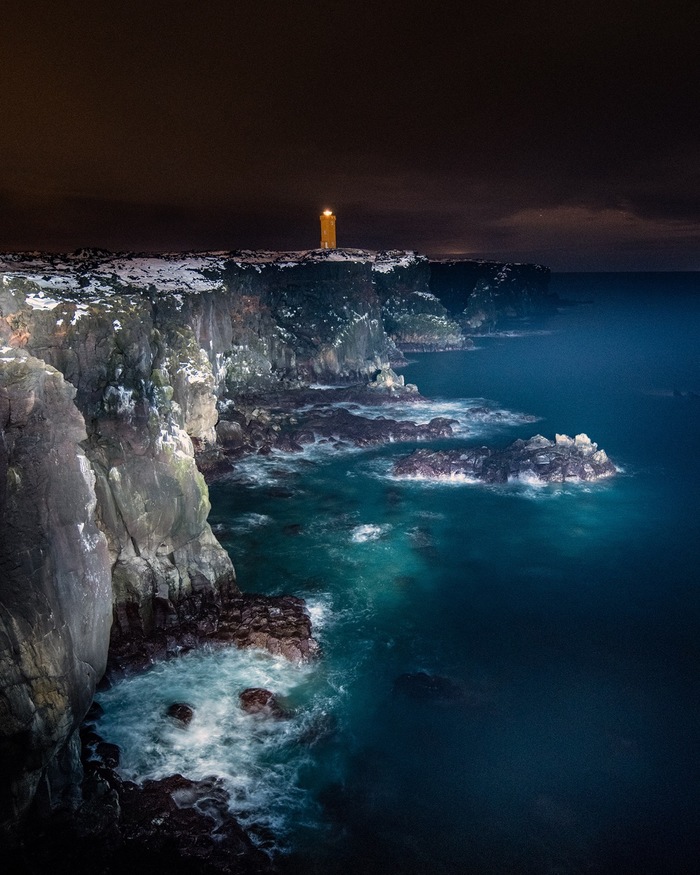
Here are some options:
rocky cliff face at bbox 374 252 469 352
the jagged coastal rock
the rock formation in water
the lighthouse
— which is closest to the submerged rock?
the rock formation in water

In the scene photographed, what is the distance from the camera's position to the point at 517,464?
2158 inches

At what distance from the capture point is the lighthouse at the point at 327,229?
13925 cm

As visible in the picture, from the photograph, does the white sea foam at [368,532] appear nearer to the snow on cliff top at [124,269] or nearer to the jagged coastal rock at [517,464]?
the jagged coastal rock at [517,464]

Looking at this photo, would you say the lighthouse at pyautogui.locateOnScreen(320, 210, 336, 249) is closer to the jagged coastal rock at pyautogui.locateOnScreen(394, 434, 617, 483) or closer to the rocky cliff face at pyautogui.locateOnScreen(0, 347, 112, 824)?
the jagged coastal rock at pyautogui.locateOnScreen(394, 434, 617, 483)

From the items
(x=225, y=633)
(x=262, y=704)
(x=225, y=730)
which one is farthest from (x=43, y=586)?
(x=225, y=633)

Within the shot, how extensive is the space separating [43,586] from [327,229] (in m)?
134

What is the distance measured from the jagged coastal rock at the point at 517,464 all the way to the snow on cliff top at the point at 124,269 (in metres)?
30.3

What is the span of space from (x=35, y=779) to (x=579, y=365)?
12433 centimetres

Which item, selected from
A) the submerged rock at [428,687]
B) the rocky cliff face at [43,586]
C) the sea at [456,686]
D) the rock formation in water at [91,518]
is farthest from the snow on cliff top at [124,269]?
the submerged rock at [428,687]

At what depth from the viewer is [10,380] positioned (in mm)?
17953

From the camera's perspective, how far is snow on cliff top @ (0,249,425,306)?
1642 inches

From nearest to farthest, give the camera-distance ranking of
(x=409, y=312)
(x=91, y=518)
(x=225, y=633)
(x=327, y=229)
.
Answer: (x=91, y=518)
(x=225, y=633)
(x=327, y=229)
(x=409, y=312)

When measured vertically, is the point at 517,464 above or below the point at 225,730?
above

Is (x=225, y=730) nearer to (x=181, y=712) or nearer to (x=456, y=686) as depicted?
(x=181, y=712)
